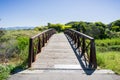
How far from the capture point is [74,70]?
690cm

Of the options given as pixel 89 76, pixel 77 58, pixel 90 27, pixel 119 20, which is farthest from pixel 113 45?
pixel 119 20

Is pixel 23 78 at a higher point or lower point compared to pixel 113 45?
higher

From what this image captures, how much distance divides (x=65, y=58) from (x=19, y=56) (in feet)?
7.10

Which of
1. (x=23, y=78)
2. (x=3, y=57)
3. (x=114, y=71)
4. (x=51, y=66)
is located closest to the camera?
(x=23, y=78)

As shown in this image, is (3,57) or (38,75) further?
(3,57)

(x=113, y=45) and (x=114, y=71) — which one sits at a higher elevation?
(x=114, y=71)

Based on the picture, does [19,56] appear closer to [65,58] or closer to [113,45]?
[65,58]

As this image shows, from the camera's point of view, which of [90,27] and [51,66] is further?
[90,27]

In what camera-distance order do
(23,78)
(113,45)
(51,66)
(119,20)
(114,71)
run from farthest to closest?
(119,20)
(113,45)
(51,66)
(114,71)
(23,78)

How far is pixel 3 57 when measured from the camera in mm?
9617

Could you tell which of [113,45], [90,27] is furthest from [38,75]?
[90,27]

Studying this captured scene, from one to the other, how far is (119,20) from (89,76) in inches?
3111

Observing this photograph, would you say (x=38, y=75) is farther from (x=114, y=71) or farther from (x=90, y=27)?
(x=90, y=27)

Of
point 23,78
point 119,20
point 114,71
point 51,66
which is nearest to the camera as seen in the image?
point 23,78
